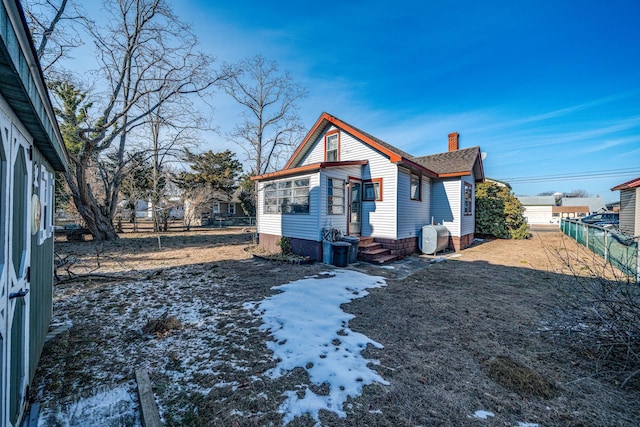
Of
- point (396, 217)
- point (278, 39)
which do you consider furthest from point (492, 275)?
point (278, 39)

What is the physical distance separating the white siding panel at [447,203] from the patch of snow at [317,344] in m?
8.80

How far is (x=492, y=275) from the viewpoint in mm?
7520

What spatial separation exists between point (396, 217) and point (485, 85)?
10.1 metres

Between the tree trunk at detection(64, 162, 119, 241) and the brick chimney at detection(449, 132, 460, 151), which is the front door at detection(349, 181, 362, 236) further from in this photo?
the tree trunk at detection(64, 162, 119, 241)

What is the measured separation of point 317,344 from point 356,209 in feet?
25.5

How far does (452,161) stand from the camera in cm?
1396

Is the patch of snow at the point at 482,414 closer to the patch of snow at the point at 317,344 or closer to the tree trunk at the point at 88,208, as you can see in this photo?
the patch of snow at the point at 317,344

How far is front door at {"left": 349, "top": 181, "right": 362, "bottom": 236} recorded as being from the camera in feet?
34.6

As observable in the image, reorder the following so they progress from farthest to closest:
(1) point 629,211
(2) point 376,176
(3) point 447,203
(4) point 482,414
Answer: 1. (1) point 629,211
2. (3) point 447,203
3. (2) point 376,176
4. (4) point 482,414

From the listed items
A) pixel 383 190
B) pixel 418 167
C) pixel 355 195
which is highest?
pixel 418 167

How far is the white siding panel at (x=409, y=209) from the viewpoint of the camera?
33.1 feet

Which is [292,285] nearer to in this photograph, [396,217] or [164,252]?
[396,217]

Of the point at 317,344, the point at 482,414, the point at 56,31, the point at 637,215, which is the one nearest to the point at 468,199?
the point at 637,215

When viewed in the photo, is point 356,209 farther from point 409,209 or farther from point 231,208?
point 231,208
